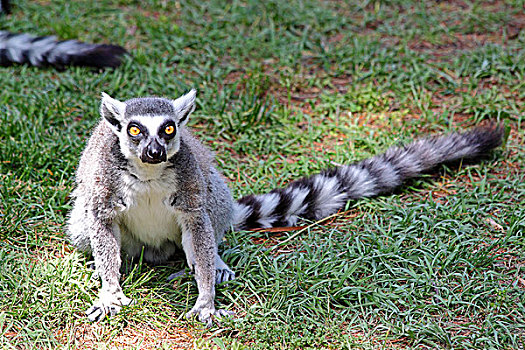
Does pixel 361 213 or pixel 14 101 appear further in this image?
pixel 14 101

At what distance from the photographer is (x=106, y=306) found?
132 inches

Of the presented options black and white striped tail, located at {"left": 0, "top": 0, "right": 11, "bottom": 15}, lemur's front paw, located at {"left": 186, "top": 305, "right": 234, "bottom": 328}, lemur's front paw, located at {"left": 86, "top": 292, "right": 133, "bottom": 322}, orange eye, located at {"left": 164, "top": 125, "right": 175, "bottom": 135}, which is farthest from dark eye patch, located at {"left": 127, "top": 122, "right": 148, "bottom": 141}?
black and white striped tail, located at {"left": 0, "top": 0, "right": 11, "bottom": 15}

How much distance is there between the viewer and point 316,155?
4.88m

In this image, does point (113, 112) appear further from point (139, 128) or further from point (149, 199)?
point (149, 199)

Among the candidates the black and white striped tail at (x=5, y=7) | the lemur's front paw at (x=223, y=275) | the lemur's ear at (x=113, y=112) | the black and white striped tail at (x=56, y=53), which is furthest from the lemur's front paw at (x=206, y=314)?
the black and white striped tail at (x=5, y=7)

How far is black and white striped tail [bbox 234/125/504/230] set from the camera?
4.15 metres

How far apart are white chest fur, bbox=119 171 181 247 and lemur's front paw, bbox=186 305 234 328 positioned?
1.58 ft

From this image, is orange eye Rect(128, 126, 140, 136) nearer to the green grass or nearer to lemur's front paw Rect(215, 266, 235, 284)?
the green grass

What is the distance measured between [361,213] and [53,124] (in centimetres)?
265

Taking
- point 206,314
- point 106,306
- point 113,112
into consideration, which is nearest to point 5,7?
point 113,112

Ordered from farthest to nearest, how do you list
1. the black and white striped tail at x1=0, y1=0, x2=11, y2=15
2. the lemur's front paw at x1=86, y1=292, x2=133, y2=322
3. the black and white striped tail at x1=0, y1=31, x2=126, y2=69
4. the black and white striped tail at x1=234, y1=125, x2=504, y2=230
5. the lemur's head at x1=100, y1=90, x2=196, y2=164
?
the black and white striped tail at x1=0, y1=0, x2=11, y2=15, the black and white striped tail at x1=0, y1=31, x2=126, y2=69, the black and white striped tail at x1=234, y1=125, x2=504, y2=230, the lemur's front paw at x1=86, y1=292, x2=133, y2=322, the lemur's head at x1=100, y1=90, x2=196, y2=164

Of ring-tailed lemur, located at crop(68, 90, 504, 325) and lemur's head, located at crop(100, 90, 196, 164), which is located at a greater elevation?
lemur's head, located at crop(100, 90, 196, 164)

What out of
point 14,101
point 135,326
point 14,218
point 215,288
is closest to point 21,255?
point 14,218

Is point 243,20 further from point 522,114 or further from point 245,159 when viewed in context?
point 522,114
